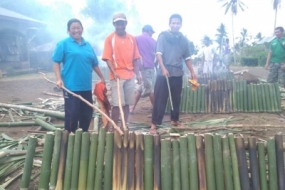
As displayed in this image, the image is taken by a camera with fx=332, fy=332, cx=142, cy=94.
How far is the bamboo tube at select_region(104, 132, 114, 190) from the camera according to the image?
2.82 meters

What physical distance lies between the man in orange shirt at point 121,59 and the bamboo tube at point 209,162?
1988mm

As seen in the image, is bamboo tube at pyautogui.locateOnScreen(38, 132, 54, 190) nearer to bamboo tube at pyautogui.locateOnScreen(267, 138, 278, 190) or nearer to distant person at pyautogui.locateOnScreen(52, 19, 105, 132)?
distant person at pyautogui.locateOnScreen(52, 19, 105, 132)

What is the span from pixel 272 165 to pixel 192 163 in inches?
25.5

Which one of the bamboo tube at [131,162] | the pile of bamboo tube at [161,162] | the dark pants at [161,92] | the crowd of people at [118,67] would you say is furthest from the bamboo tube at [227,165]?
Answer: the dark pants at [161,92]

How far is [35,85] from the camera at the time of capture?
12344 millimetres

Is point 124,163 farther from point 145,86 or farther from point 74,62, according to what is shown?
point 145,86

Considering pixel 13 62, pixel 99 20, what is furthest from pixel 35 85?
pixel 99 20

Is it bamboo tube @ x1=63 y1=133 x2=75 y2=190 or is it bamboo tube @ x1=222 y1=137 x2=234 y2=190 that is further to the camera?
bamboo tube @ x1=63 y1=133 x2=75 y2=190

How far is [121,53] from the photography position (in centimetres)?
462

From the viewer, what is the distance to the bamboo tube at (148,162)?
2760mm

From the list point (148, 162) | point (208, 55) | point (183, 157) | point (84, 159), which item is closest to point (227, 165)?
point (183, 157)

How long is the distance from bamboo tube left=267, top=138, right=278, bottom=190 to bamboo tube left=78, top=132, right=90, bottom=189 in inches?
60.0

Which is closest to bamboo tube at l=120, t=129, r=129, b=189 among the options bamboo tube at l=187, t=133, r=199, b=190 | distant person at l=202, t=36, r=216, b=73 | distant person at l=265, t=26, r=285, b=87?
bamboo tube at l=187, t=133, r=199, b=190

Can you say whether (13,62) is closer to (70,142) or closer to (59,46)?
(59,46)
